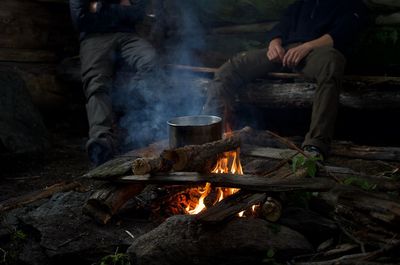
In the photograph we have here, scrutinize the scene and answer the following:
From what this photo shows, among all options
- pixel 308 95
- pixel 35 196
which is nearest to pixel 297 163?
pixel 308 95

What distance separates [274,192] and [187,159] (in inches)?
28.0

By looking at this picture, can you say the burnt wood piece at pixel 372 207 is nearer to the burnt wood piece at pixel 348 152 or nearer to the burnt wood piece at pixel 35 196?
the burnt wood piece at pixel 348 152

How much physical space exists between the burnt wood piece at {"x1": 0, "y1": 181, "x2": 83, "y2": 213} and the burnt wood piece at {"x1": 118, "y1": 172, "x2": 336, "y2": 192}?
3.92ft

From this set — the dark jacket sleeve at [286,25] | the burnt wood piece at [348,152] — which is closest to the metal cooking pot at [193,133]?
the burnt wood piece at [348,152]

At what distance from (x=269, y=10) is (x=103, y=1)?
2.51m

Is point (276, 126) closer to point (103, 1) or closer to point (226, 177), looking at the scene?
point (103, 1)

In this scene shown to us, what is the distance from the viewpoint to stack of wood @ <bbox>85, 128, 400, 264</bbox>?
307cm

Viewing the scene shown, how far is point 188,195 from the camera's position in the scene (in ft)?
12.9

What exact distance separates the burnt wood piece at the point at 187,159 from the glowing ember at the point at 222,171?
8 centimetres

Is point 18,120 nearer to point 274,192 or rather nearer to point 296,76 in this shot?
point 296,76

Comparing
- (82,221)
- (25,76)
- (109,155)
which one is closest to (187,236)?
(82,221)

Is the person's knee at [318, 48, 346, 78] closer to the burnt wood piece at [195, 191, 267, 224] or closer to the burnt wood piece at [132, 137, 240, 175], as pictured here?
the burnt wood piece at [132, 137, 240, 175]

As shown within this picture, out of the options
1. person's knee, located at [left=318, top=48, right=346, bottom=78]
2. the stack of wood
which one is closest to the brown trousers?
person's knee, located at [left=318, top=48, right=346, bottom=78]

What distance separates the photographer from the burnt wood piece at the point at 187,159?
3436 mm
